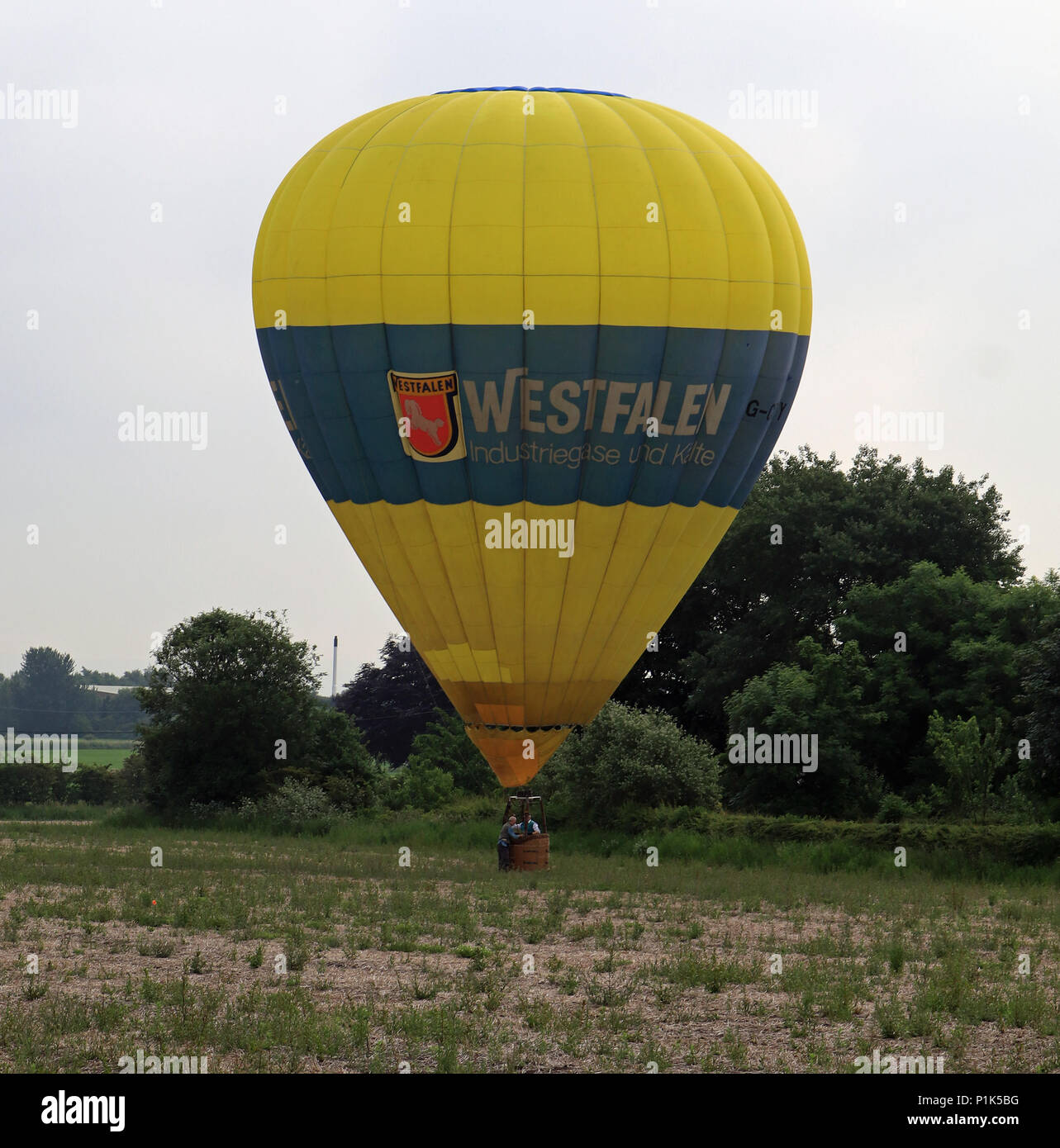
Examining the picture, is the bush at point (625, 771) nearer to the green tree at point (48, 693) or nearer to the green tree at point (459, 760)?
the green tree at point (459, 760)

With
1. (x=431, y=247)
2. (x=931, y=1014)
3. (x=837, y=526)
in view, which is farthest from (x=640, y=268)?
→ (x=837, y=526)

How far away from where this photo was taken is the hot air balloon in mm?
22250

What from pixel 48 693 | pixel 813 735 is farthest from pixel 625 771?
pixel 48 693

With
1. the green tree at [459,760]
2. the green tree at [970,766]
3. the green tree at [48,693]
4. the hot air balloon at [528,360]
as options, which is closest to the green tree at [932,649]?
the green tree at [970,766]

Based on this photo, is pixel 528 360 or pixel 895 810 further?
pixel 895 810

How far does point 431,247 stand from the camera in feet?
72.9

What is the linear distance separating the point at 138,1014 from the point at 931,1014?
8.45 meters

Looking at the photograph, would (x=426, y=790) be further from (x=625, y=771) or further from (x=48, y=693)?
(x=48, y=693)

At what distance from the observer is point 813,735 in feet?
139

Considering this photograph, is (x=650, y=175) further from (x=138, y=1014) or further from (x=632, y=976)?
(x=138, y=1014)

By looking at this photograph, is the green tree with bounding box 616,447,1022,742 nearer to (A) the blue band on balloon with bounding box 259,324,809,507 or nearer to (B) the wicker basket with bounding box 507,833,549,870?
(B) the wicker basket with bounding box 507,833,549,870

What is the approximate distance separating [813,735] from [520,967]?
25179mm

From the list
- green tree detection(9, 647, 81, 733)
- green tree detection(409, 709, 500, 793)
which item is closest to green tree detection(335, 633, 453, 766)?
green tree detection(409, 709, 500, 793)

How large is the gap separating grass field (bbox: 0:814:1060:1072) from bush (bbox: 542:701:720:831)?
7092 millimetres
